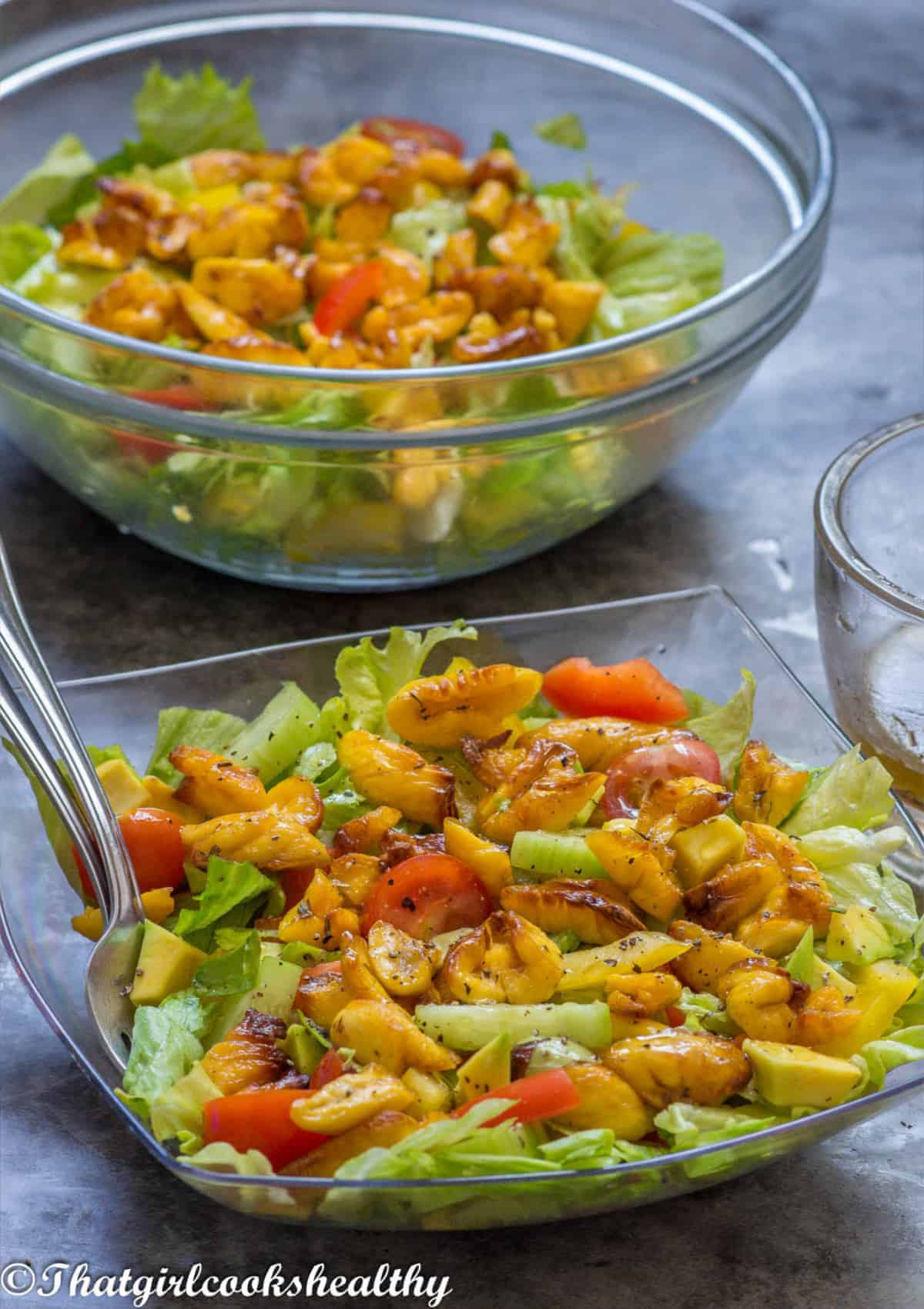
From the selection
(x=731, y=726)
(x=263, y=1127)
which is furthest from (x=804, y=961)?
(x=263, y=1127)

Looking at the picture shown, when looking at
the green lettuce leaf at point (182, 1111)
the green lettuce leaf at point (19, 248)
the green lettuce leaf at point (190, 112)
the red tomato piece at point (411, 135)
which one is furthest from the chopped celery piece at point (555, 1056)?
the green lettuce leaf at point (190, 112)

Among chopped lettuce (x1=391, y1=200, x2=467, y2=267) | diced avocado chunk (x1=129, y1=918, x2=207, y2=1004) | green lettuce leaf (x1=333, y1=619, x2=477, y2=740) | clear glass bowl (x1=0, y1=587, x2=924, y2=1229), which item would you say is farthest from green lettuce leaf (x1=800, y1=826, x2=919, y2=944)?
chopped lettuce (x1=391, y1=200, x2=467, y2=267)

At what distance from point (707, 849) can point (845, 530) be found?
18.8 inches

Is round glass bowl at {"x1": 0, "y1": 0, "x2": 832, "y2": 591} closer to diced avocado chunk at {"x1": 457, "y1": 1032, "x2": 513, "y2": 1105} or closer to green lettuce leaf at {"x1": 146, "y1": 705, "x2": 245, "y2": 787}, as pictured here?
green lettuce leaf at {"x1": 146, "y1": 705, "x2": 245, "y2": 787}

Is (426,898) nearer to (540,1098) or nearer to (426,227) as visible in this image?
(540,1098)

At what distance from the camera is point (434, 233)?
85.3 inches

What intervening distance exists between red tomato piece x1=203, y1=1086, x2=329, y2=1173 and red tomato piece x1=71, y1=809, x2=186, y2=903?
0.30 m

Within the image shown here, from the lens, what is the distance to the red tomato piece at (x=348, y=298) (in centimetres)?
198

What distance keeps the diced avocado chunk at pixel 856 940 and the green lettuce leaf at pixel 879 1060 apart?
0.11 m

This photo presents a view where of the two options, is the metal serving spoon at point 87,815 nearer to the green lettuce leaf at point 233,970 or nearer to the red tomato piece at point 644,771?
the green lettuce leaf at point 233,970

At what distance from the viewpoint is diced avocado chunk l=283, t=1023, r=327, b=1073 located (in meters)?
1.22

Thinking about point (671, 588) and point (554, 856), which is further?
point (671, 588)

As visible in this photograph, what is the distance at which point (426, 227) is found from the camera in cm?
217

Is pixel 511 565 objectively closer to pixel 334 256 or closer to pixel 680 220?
pixel 334 256
